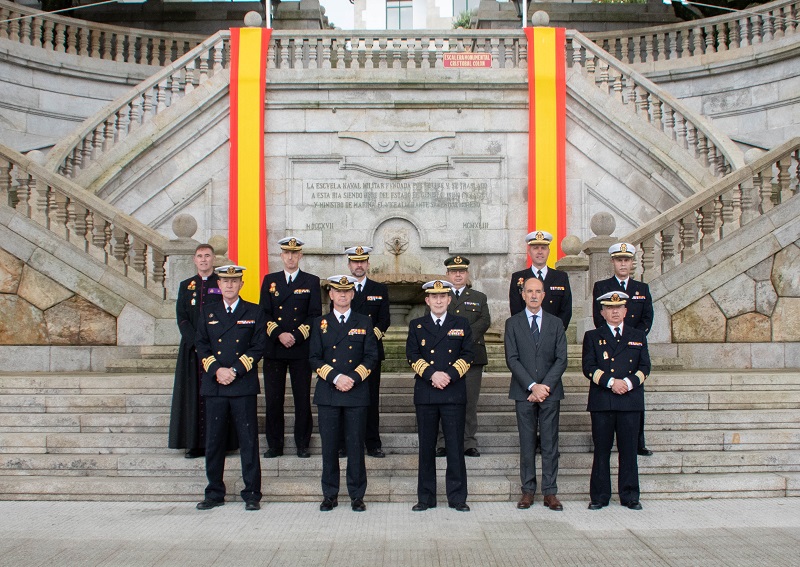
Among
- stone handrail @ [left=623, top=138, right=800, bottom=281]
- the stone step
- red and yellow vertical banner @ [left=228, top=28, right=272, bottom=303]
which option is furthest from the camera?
red and yellow vertical banner @ [left=228, top=28, right=272, bottom=303]

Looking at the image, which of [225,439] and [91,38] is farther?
[91,38]

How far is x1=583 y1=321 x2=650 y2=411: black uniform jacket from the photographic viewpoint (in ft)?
24.3

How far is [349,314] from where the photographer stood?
25.3ft

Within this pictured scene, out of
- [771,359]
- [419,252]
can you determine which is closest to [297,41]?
[419,252]

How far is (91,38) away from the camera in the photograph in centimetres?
1958

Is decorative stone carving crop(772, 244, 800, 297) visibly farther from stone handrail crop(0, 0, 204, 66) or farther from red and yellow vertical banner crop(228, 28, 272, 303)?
stone handrail crop(0, 0, 204, 66)

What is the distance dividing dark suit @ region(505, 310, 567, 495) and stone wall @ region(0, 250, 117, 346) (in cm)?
→ 559

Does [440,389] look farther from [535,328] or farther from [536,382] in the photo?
[535,328]

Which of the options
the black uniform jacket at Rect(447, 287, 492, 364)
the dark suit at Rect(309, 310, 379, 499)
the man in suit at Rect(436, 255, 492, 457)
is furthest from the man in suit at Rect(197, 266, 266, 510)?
the black uniform jacket at Rect(447, 287, 492, 364)

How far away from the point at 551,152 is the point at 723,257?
15.0 feet

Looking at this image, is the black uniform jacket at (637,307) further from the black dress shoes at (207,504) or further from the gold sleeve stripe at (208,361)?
the black dress shoes at (207,504)

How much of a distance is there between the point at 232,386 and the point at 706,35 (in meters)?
15.3

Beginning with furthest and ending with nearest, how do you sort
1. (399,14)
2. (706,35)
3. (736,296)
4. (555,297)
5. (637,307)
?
(399,14) < (706,35) < (736,296) < (637,307) < (555,297)

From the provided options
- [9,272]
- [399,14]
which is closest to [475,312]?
[9,272]
